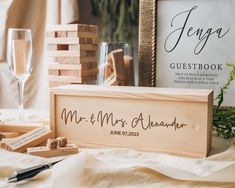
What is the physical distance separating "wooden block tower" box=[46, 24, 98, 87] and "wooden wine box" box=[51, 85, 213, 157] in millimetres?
206

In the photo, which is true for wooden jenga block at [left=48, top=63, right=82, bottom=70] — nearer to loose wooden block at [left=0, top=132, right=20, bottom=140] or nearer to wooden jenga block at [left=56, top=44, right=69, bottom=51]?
wooden jenga block at [left=56, top=44, right=69, bottom=51]

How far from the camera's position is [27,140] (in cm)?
76

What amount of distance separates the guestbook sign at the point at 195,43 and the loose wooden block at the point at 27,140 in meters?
0.35

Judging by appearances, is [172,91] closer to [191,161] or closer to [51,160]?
[191,161]

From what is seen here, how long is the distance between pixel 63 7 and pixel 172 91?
0.77 metres

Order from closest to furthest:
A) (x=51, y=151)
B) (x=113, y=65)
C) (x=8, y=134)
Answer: (x=51, y=151) < (x=8, y=134) < (x=113, y=65)

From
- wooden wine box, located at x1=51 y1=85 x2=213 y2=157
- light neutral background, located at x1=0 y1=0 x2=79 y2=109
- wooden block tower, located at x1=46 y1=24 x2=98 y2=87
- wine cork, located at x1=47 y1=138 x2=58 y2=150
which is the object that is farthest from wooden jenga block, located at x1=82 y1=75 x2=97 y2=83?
light neutral background, located at x1=0 y1=0 x2=79 y2=109

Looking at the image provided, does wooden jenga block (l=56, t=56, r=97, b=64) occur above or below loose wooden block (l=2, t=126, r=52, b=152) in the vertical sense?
above

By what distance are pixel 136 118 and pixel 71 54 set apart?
0.34 m

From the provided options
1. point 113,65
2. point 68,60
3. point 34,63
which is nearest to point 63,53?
point 68,60

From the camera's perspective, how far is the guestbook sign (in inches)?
38.2

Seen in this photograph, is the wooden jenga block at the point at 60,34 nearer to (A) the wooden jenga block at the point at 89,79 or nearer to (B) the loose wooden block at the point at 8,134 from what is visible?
(A) the wooden jenga block at the point at 89,79

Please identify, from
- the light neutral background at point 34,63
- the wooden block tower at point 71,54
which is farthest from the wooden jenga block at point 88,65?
the light neutral background at point 34,63

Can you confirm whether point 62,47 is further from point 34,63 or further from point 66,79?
point 34,63
